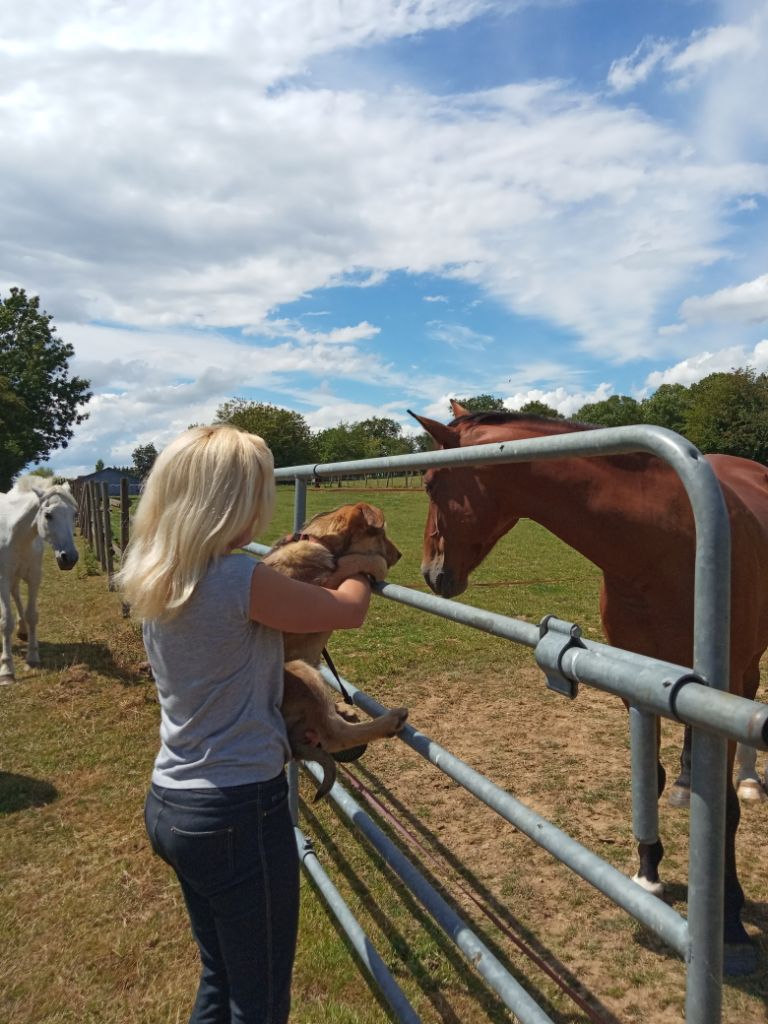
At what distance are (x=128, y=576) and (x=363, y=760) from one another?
3.60 metres

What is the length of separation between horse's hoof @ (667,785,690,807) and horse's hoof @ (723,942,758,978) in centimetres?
134

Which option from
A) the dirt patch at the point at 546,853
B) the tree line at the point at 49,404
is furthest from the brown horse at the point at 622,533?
the tree line at the point at 49,404

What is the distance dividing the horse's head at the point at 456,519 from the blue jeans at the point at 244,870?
4.81 feet

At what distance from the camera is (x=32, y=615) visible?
7.48 metres

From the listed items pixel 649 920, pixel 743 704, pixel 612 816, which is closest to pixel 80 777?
pixel 612 816

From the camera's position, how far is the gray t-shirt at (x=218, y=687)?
164 centimetres

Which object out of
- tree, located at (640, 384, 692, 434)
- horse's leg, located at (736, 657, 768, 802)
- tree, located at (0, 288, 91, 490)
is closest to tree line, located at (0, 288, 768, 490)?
tree, located at (0, 288, 91, 490)

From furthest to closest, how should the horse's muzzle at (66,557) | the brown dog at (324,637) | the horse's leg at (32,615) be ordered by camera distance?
the horse's muzzle at (66,557) < the horse's leg at (32,615) < the brown dog at (324,637)

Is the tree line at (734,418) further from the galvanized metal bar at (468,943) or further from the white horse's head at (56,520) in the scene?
the galvanized metal bar at (468,943)

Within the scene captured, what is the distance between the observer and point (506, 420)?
2990 millimetres

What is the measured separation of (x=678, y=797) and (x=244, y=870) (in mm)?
3323

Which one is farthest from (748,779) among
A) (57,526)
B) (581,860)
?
(57,526)

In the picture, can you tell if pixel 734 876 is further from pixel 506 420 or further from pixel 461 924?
pixel 506 420

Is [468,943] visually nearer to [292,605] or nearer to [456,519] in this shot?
[292,605]
